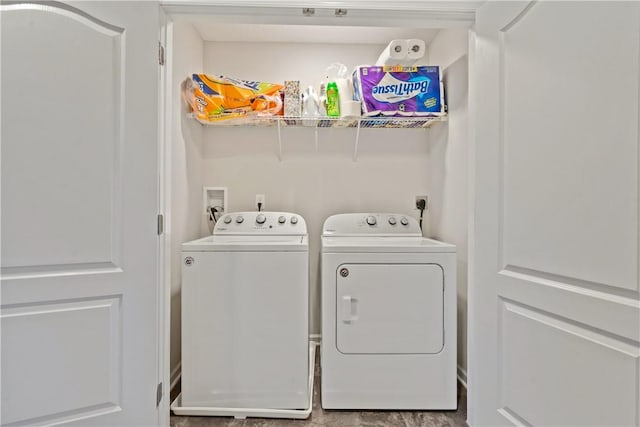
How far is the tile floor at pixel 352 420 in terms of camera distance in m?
1.61

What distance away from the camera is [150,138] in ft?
4.33

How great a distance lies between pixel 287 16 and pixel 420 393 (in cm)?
197

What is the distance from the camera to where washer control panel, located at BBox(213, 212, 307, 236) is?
2205mm

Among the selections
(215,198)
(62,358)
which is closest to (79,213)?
(62,358)

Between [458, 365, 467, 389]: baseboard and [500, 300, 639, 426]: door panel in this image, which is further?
[458, 365, 467, 389]: baseboard

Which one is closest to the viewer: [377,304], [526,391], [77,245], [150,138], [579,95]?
[579,95]

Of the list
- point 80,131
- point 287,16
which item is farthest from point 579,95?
point 80,131

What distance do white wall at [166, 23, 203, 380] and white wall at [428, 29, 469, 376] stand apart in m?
1.71

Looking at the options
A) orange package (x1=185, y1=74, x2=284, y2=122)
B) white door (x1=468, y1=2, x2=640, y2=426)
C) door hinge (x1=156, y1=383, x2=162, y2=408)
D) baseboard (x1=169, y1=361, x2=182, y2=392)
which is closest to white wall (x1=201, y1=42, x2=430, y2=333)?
orange package (x1=185, y1=74, x2=284, y2=122)

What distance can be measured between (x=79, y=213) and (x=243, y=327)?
891 millimetres

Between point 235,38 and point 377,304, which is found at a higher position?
point 235,38

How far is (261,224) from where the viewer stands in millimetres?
2227

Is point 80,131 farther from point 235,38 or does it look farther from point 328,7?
point 235,38

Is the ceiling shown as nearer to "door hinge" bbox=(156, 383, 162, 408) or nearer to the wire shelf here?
the wire shelf
